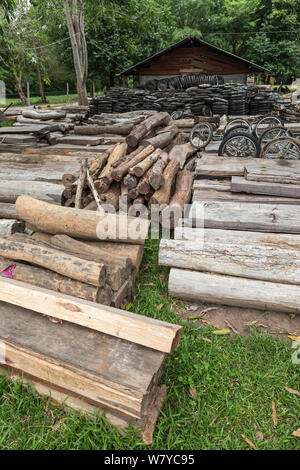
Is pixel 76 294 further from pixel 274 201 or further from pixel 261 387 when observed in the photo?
pixel 274 201

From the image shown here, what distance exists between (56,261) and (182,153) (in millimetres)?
4606

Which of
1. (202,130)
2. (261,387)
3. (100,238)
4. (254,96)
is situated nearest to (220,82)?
(254,96)

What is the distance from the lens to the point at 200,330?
327cm

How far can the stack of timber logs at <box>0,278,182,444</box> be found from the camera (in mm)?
2135

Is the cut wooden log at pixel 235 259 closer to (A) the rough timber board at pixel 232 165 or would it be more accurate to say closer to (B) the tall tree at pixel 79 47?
(A) the rough timber board at pixel 232 165

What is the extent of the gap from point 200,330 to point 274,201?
224 centimetres

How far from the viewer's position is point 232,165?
216 inches

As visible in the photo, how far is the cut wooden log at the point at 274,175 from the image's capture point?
182 inches

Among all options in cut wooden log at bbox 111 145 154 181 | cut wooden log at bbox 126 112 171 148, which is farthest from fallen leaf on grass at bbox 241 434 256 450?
cut wooden log at bbox 126 112 171 148

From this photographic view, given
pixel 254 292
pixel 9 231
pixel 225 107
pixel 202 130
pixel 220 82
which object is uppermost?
pixel 220 82

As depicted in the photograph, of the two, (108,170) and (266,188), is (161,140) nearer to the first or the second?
(108,170)

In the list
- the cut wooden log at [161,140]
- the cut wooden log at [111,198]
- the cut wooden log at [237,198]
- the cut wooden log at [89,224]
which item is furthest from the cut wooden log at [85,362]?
the cut wooden log at [161,140]

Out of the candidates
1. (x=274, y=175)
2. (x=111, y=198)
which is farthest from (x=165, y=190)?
(x=274, y=175)

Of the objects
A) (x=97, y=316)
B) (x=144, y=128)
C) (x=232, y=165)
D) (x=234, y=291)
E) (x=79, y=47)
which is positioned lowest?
(x=234, y=291)
